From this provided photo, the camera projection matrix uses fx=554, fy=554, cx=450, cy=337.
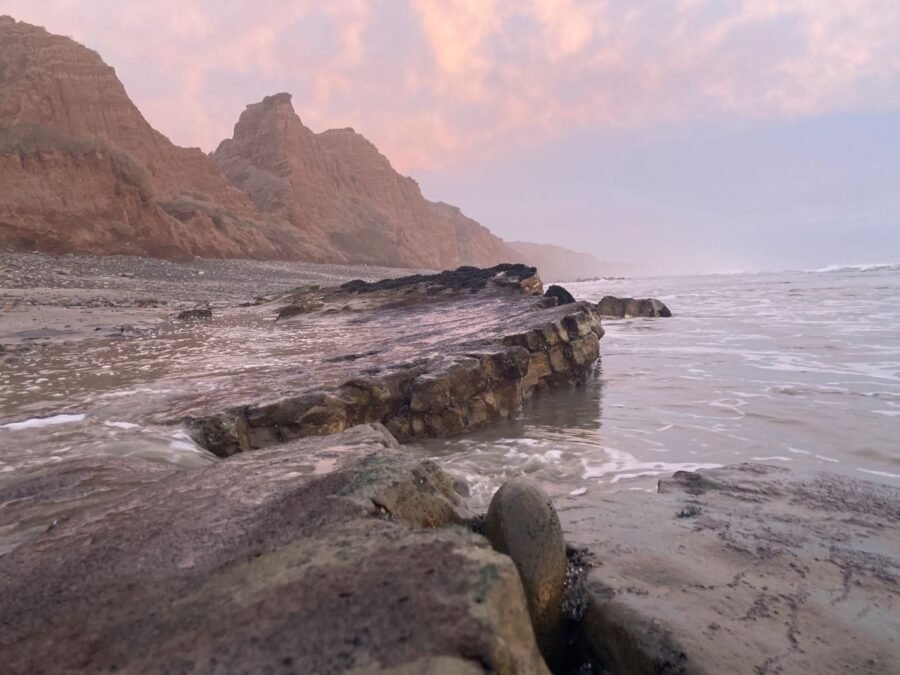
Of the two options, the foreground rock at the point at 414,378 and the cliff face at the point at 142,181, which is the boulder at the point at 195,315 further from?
the cliff face at the point at 142,181

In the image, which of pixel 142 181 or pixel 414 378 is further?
pixel 142 181

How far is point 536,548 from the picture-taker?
76.4 inches

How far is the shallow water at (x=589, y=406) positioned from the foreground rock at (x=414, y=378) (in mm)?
201

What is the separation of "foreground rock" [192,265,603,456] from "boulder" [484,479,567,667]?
2.84 metres

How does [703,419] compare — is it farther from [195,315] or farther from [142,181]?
[142,181]

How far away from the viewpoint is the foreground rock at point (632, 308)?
677 inches

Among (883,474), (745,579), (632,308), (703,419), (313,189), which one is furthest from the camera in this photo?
(313,189)

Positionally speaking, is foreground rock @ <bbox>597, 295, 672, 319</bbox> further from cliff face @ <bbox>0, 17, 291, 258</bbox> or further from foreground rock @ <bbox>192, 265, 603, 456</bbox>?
cliff face @ <bbox>0, 17, 291, 258</bbox>

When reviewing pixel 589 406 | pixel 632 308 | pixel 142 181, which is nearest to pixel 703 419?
pixel 589 406

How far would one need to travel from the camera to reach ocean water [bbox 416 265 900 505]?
4.32 metres

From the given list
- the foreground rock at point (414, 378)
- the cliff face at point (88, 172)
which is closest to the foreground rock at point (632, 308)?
the foreground rock at point (414, 378)

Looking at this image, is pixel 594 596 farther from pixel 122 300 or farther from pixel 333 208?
pixel 333 208

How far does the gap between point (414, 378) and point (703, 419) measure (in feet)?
9.74

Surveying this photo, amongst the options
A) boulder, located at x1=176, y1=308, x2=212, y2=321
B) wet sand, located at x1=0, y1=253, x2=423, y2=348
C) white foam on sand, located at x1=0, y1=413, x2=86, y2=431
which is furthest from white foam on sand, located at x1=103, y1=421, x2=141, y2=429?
boulder, located at x1=176, y1=308, x2=212, y2=321
